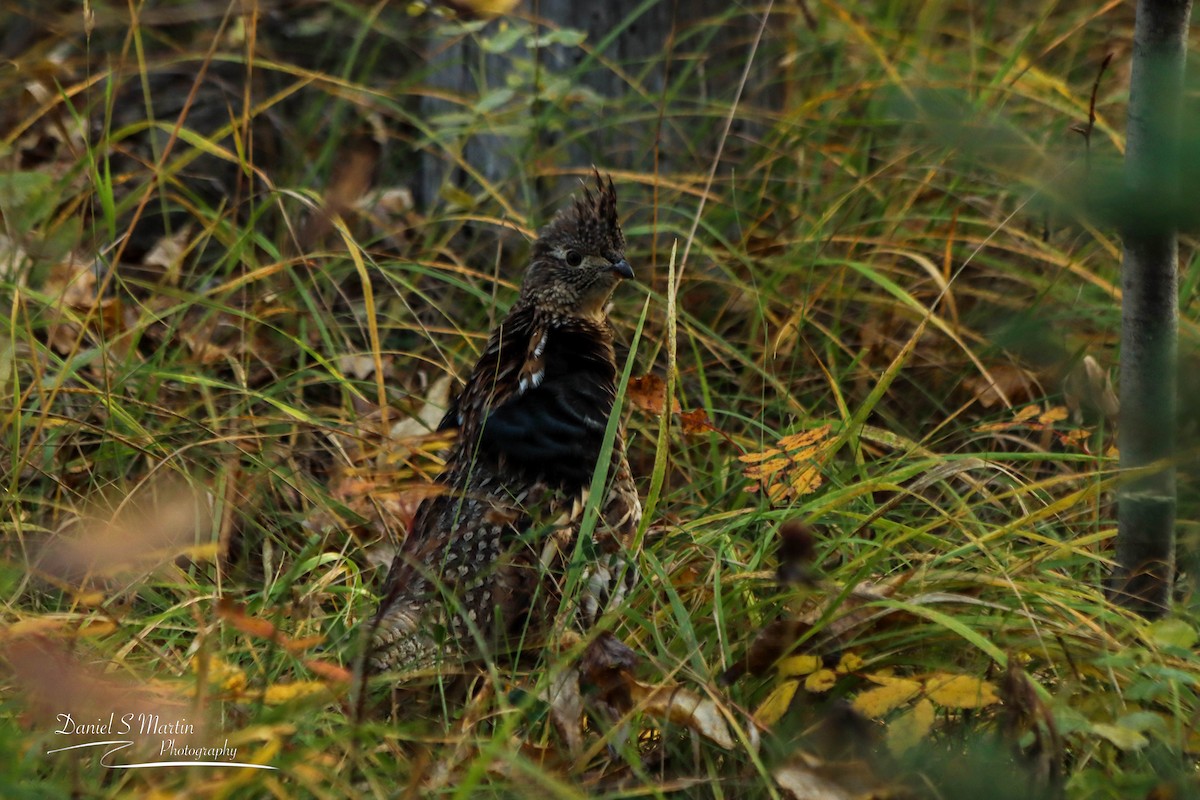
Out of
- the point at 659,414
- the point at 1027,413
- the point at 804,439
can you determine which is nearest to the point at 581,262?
the point at 659,414

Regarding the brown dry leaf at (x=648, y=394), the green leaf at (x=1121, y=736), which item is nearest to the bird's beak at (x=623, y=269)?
the brown dry leaf at (x=648, y=394)

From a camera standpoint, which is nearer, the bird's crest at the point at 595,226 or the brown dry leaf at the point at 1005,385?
the bird's crest at the point at 595,226

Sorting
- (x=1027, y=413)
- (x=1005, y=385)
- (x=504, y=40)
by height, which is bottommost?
(x=1005, y=385)

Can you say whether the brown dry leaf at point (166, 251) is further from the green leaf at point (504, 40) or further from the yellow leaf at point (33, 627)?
the yellow leaf at point (33, 627)

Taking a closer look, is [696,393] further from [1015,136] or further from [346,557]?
[1015,136]

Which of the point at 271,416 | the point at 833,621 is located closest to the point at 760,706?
the point at 833,621

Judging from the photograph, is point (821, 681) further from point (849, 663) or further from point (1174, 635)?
point (1174, 635)
